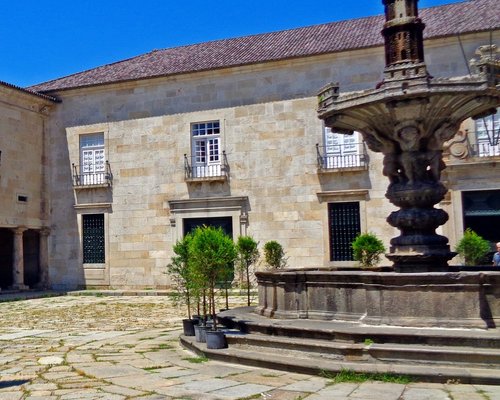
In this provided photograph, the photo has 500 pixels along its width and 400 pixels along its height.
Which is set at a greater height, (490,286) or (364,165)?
(364,165)

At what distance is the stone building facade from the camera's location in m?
19.1

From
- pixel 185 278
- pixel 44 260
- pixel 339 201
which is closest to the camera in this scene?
pixel 185 278

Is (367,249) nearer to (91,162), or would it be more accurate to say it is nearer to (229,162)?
(229,162)

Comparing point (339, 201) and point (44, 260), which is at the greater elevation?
point (339, 201)

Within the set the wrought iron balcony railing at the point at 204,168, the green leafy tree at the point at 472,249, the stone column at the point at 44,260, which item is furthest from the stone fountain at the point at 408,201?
the stone column at the point at 44,260

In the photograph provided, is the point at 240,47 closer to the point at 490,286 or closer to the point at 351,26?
the point at 351,26

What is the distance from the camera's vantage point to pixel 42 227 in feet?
74.8

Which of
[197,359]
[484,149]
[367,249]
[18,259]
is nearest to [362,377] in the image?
[197,359]

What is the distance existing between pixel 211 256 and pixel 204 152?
1321 centimetres

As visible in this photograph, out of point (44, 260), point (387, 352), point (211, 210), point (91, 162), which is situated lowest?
point (387, 352)

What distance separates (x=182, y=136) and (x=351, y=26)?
7482mm

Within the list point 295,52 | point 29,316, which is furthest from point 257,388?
point 295,52

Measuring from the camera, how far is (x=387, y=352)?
6.46m

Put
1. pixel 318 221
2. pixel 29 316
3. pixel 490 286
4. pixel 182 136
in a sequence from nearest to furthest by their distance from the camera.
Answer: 1. pixel 490 286
2. pixel 29 316
3. pixel 318 221
4. pixel 182 136
